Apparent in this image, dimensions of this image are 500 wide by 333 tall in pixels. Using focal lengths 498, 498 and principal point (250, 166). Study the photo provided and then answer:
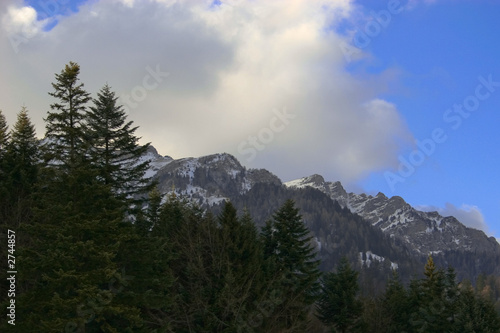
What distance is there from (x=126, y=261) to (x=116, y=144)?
383 inches

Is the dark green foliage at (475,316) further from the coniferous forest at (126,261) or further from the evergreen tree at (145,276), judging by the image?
the evergreen tree at (145,276)

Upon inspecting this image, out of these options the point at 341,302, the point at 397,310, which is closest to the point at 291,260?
the point at 341,302

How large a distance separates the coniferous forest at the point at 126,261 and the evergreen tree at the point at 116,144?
9 centimetres

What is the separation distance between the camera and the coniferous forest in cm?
2212

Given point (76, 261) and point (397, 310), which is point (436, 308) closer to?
point (397, 310)

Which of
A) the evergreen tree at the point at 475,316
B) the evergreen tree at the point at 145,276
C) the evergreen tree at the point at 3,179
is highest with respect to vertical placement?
the evergreen tree at the point at 3,179

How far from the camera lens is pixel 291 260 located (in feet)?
133

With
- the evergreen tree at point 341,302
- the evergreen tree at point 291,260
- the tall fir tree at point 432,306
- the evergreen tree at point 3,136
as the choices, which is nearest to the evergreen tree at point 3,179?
the evergreen tree at point 3,136

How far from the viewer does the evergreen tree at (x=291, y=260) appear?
125ft

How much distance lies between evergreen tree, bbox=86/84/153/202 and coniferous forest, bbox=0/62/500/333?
94 millimetres

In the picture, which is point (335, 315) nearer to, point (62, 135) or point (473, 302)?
point (473, 302)

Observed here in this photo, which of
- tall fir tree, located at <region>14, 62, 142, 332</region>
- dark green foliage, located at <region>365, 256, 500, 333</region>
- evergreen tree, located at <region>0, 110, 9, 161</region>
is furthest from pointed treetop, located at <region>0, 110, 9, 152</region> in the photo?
dark green foliage, located at <region>365, 256, 500, 333</region>

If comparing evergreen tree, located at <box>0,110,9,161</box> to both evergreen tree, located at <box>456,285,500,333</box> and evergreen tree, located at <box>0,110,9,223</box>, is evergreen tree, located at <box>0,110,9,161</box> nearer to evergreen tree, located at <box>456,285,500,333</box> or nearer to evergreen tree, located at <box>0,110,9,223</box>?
evergreen tree, located at <box>0,110,9,223</box>

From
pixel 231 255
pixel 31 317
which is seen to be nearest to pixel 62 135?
pixel 31 317
